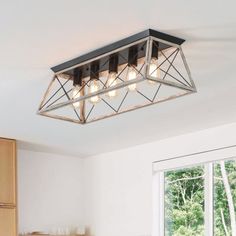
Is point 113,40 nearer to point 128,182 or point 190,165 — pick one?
point 190,165

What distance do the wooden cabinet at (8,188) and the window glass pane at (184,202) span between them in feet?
4.79

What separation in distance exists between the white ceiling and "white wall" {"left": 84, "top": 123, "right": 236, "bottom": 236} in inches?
12.9

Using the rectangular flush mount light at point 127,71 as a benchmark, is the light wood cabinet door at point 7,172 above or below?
below

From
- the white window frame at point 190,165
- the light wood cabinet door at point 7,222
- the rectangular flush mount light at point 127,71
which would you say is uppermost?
the rectangular flush mount light at point 127,71

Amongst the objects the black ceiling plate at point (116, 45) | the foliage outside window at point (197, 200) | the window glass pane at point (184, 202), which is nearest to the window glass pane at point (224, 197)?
the foliage outside window at point (197, 200)

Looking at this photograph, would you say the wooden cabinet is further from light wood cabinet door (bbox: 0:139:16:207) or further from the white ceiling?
the white ceiling

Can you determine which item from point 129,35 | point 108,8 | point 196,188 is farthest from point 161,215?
point 108,8

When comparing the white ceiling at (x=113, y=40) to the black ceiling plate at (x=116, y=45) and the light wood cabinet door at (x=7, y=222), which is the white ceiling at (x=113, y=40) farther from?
the light wood cabinet door at (x=7, y=222)

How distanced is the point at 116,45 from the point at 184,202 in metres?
2.62

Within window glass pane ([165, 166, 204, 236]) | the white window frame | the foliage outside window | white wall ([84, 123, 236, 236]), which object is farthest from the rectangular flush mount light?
window glass pane ([165, 166, 204, 236])

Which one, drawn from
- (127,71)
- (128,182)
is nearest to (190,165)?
(128,182)

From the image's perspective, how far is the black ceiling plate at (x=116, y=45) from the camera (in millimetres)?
2617

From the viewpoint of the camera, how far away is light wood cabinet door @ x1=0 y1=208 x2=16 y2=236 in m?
4.85

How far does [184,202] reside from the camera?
503cm
